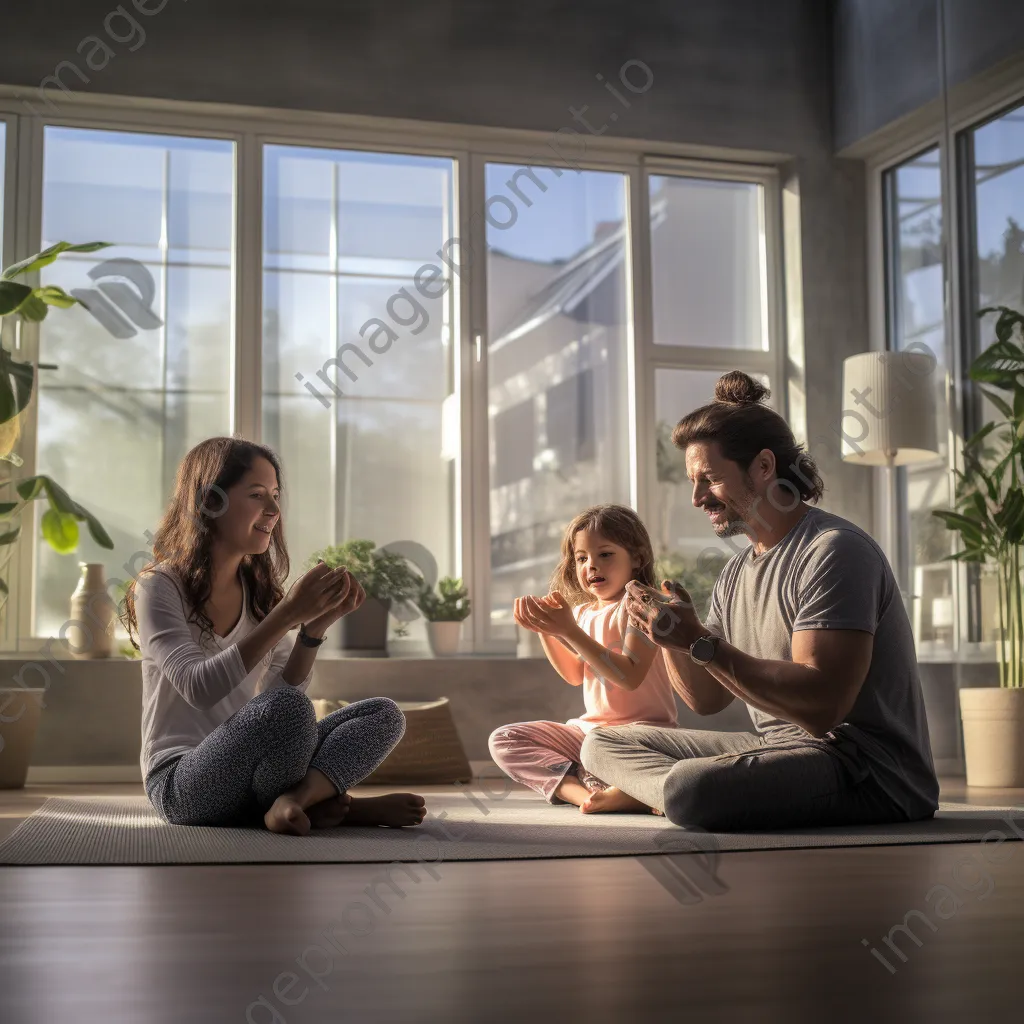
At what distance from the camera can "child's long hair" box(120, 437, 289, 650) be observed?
2.51m

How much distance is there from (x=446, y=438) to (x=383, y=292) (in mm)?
607

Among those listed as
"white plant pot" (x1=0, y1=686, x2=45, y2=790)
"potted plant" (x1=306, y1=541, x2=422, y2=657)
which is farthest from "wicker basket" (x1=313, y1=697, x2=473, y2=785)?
"white plant pot" (x1=0, y1=686, x2=45, y2=790)

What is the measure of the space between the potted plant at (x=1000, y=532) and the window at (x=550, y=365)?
4.42 ft

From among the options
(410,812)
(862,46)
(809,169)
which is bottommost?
(410,812)

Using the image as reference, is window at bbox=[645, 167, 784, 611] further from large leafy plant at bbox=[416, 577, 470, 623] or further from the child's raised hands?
the child's raised hands

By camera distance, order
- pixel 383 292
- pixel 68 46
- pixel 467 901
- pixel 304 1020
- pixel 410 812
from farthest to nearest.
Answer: pixel 383 292 → pixel 68 46 → pixel 410 812 → pixel 467 901 → pixel 304 1020

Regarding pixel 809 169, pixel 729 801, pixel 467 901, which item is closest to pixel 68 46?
pixel 809 169

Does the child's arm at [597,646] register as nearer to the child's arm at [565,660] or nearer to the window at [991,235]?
the child's arm at [565,660]

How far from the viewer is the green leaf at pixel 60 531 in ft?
14.0

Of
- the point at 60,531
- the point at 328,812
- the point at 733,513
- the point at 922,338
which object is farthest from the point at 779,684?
the point at 922,338

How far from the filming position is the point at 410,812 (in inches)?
96.1

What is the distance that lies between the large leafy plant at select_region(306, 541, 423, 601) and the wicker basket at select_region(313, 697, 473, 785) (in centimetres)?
49

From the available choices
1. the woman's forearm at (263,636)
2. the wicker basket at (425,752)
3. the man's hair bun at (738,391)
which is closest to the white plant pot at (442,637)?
the wicker basket at (425,752)

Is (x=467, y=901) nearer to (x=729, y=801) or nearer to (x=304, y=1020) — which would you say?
(x=304, y=1020)
